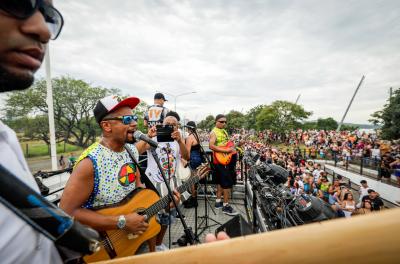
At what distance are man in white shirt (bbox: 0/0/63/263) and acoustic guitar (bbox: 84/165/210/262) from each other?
1.67 meters

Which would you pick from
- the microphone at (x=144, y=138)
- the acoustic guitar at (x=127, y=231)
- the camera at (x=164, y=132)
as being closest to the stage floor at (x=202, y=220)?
the acoustic guitar at (x=127, y=231)

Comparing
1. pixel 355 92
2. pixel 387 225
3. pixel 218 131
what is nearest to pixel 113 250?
pixel 387 225

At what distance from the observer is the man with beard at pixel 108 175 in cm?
215

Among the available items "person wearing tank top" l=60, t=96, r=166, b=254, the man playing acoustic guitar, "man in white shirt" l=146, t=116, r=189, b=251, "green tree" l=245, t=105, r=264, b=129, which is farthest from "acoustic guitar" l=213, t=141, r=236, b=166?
"green tree" l=245, t=105, r=264, b=129

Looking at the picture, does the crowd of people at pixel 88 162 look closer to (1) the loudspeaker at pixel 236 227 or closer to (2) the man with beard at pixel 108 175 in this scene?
(2) the man with beard at pixel 108 175

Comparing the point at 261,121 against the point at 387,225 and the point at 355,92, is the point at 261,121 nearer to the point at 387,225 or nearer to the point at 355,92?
the point at 355,92

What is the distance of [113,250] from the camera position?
7.77ft

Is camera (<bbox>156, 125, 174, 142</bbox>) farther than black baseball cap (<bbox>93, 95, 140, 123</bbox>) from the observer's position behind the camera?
Yes

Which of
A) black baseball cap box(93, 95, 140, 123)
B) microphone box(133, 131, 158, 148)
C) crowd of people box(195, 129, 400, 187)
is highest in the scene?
black baseball cap box(93, 95, 140, 123)

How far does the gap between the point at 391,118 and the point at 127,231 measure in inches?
1062

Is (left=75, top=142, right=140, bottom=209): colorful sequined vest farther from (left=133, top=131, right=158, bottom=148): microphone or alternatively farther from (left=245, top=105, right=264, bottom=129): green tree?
(left=245, top=105, right=264, bottom=129): green tree

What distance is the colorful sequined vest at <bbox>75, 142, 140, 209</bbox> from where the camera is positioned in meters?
2.30

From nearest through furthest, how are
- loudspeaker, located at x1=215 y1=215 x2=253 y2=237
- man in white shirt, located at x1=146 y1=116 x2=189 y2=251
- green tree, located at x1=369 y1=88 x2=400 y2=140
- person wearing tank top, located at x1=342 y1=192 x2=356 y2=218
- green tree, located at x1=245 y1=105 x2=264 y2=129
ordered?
loudspeaker, located at x1=215 y1=215 x2=253 y2=237 < man in white shirt, located at x1=146 y1=116 x2=189 y2=251 < person wearing tank top, located at x1=342 y1=192 x2=356 y2=218 < green tree, located at x1=369 y1=88 x2=400 y2=140 < green tree, located at x1=245 y1=105 x2=264 y2=129

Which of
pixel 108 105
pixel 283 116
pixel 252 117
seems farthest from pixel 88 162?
pixel 252 117
